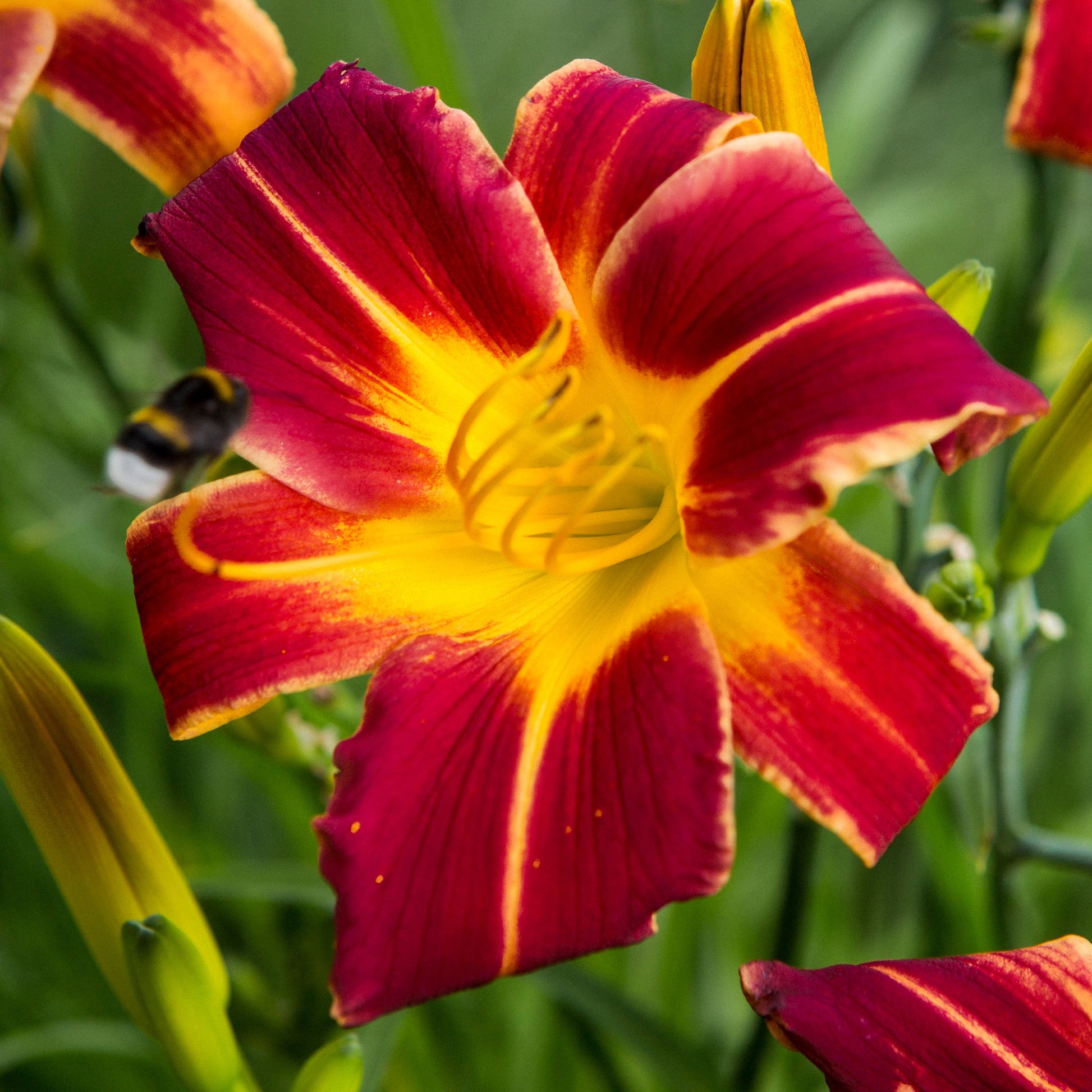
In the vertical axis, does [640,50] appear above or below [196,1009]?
above

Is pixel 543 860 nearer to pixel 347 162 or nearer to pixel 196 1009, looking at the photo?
pixel 196 1009

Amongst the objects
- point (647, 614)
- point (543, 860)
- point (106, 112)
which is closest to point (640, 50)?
point (106, 112)

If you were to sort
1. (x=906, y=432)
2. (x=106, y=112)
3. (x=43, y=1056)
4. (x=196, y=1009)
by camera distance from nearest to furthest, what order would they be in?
(x=906, y=432), (x=196, y=1009), (x=106, y=112), (x=43, y=1056)

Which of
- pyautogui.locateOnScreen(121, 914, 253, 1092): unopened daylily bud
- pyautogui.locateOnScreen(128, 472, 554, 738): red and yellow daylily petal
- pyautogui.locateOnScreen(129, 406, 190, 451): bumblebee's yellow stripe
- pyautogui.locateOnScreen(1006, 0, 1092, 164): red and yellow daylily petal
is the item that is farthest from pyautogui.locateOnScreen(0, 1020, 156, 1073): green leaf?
pyautogui.locateOnScreen(1006, 0, 1092, 164): red and yellow daylily petal

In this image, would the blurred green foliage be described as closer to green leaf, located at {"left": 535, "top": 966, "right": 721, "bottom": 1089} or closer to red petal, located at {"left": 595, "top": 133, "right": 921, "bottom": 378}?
green leaf, located at {"left": 535, "top": 966, "right": 721, "bottom": 1089}

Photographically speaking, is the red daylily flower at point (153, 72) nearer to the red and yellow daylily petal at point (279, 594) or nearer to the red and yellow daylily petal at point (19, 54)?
the red and yellow daylily petal at point (19, 54)

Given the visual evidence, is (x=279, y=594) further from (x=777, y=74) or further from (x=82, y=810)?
(x=777, y=74)
